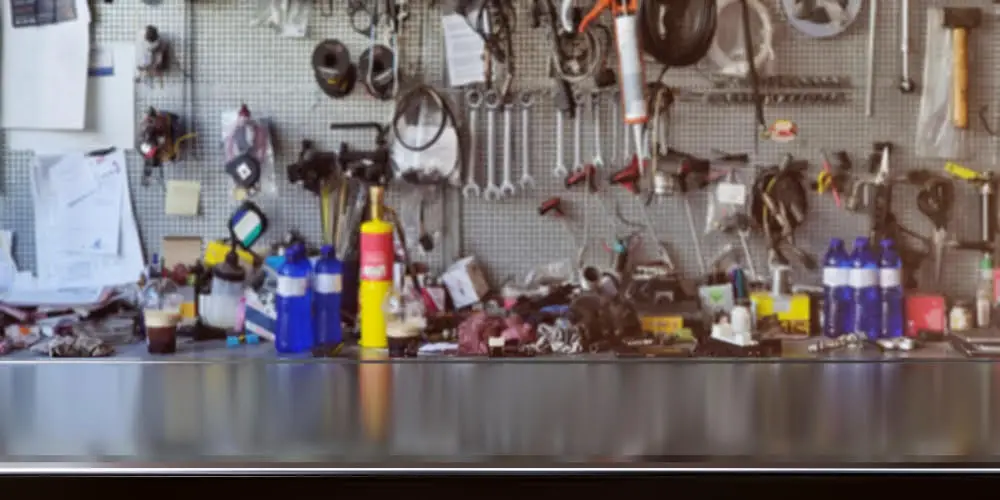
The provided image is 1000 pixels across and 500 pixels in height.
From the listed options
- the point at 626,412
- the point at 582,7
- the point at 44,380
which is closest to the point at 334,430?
the point at 626,412

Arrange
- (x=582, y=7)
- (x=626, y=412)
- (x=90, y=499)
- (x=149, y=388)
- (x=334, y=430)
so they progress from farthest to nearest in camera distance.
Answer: (x=582, y=7) < (x=149, y=388) < (x=626, y=412) < (x=334, y=430) < (x=90, y=499)

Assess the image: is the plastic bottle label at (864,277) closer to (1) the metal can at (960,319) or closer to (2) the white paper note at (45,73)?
(1) the metal can at (960,319)

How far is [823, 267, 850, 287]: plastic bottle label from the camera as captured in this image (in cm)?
239

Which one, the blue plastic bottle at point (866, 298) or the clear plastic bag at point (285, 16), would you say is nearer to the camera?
the blue plastic bottle at point (866, 298)

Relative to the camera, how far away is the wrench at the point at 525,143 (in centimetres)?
252

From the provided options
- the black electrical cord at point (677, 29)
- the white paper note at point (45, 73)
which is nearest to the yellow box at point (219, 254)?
the white paper note at point (45, 73)

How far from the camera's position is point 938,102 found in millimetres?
2494

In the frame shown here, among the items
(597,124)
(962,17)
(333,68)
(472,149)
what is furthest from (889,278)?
(333,68)

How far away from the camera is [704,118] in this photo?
2.51 m

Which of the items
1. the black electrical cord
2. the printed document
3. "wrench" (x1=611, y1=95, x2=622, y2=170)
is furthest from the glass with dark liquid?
the black electrical cord

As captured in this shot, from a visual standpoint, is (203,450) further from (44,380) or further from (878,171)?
(878,171)

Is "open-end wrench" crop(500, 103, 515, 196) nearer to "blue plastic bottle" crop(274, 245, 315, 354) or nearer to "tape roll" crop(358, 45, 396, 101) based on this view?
"tape roll" crop(358, 45, 396, 101)

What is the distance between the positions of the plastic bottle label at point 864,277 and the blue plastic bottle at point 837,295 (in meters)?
0.02

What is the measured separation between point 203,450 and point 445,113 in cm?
140
